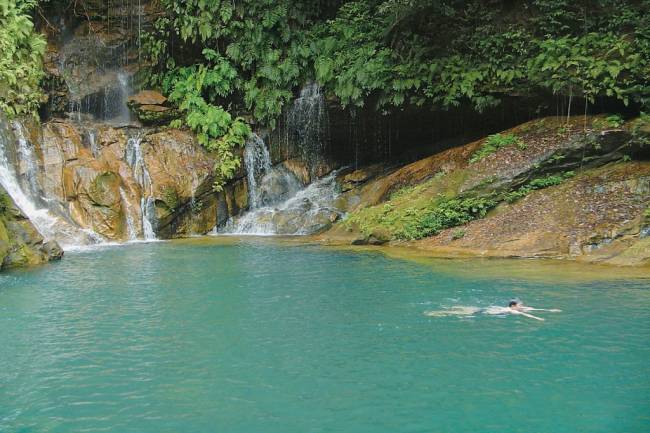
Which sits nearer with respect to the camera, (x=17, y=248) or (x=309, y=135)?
(x=17, y=248)

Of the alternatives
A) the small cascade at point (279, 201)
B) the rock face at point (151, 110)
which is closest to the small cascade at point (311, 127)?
the small cascade at point (279, 201)

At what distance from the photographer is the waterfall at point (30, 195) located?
51.8 feet

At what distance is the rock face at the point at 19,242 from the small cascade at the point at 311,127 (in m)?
9.57

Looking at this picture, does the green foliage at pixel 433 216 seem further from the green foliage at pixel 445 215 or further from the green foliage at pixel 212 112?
the green foliage at pixel 212 112

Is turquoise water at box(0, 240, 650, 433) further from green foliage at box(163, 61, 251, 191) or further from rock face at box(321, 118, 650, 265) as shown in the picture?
green foliage at box(163, 61, 251, 191)

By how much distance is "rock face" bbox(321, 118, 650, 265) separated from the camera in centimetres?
1159

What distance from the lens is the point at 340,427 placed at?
15.2 feet

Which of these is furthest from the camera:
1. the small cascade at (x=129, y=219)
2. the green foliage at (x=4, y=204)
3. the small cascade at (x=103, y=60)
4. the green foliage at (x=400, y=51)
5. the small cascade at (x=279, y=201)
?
the small cascade at (x=103, y=60)

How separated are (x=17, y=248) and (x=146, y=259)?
99.8 inches

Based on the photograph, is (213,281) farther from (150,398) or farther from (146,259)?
(150,398)

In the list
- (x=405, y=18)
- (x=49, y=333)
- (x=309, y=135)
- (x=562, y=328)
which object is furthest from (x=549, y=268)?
(x=309, y=135)

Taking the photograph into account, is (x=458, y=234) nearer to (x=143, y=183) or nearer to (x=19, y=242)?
(x=19, y=242)

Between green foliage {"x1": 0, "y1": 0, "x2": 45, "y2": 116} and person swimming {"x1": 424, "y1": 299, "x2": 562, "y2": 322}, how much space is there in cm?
1484

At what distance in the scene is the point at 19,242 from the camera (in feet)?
40.5
